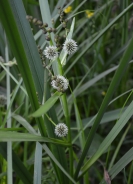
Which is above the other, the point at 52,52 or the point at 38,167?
the point at 52,52

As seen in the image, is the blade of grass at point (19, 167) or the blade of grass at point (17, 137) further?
the blade of grass at point (19, 167)

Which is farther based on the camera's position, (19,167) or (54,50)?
(19,167)

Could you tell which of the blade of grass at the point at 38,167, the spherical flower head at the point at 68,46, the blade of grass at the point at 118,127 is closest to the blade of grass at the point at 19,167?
the blade of grass at the point at 38,167

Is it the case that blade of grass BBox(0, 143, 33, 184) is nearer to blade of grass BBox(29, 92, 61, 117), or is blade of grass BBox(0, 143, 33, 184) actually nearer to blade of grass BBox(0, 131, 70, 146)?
blade of grass BBox(0, 131, 70, 146)

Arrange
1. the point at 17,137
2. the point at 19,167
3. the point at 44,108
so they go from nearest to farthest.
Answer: the point at 44,108 → the point at 17,137 → the point at 19,167

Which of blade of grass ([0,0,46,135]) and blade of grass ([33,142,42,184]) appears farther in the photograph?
blade of grass ([33,142,42,184])

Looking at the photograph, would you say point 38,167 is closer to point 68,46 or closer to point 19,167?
point 19,167

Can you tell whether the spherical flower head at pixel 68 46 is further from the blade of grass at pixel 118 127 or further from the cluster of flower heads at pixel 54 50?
the blade of grass at pixel 118 127

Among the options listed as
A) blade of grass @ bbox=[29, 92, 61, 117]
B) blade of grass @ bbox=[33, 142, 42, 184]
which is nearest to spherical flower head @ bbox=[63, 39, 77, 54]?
blade of grass @ bbox=[29, 92, 61, 117]

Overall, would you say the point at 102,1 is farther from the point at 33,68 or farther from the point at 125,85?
the point at 33,68

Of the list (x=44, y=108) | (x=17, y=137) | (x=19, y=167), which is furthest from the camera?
(x=19, y=167)

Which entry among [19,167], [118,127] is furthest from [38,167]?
[118,127]
